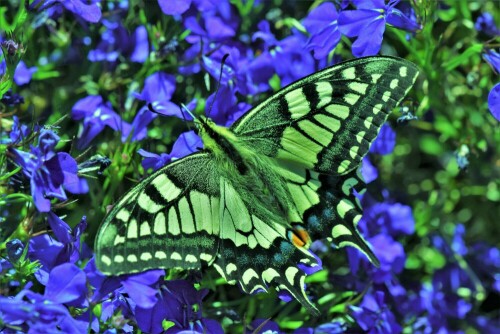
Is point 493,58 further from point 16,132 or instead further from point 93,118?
point 16,132

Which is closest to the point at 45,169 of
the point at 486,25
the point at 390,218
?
the point at 390,218

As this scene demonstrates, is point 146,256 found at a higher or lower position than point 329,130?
lower

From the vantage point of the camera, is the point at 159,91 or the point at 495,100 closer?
the point at 495,100

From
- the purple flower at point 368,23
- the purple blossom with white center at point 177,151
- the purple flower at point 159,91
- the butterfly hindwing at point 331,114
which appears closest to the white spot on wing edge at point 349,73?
the butterfly hindwing at point 331,114

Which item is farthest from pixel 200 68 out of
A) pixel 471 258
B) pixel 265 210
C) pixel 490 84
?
pixel 471 258

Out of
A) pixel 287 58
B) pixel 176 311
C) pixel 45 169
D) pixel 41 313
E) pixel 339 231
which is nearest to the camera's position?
pixel 41 313

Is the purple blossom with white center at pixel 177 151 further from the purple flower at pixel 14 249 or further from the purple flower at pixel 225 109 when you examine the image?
the purple flower at pixel 14 249
